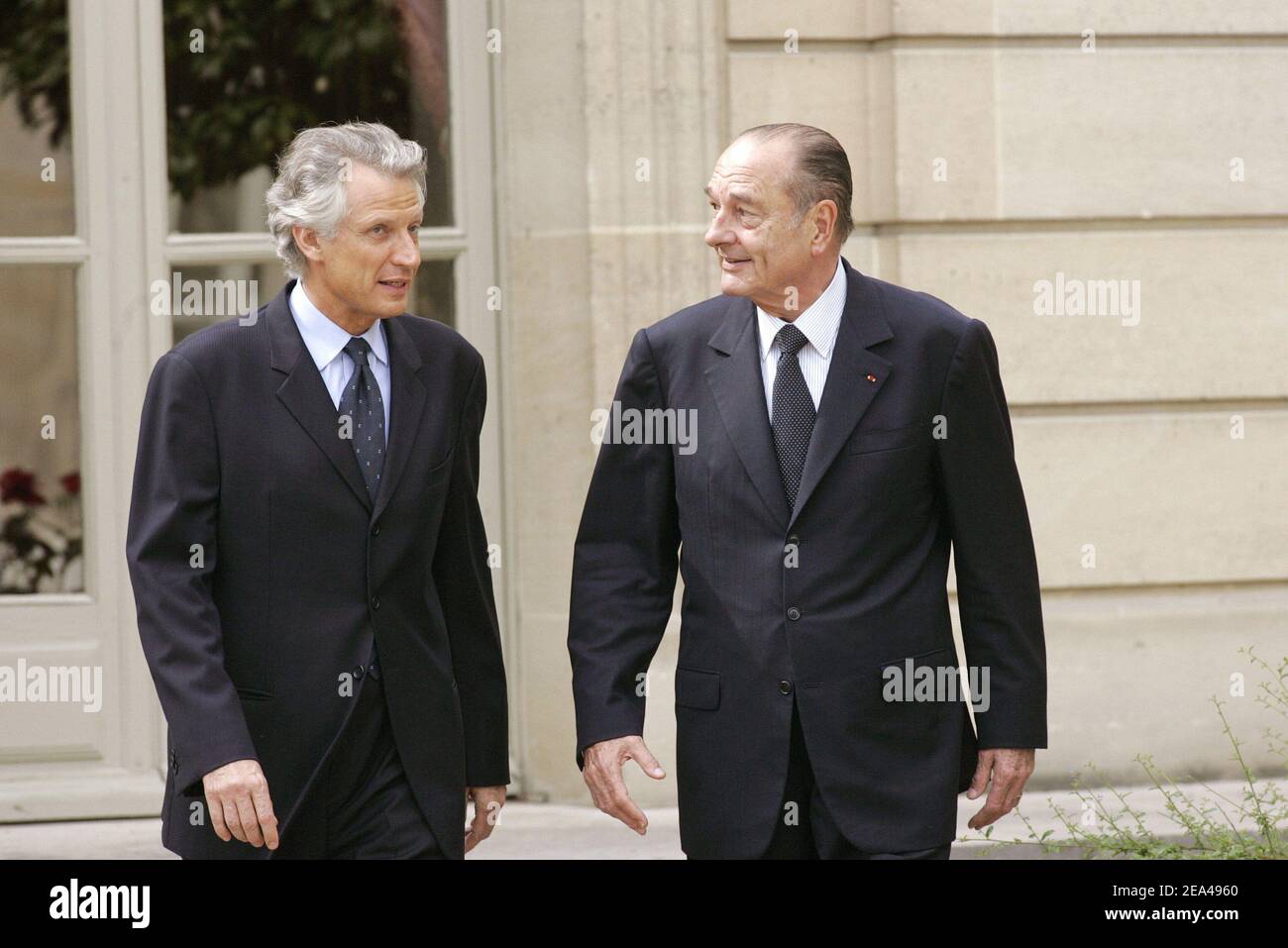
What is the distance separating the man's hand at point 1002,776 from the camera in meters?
3.86

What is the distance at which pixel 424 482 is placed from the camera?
3754 mm

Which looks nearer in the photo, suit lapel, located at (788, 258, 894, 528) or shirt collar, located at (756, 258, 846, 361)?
suit lapel, located at (788, 258, 894, 528)

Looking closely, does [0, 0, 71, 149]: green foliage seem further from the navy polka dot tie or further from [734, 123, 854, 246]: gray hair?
[734, 123, 854, 246]: gray hair

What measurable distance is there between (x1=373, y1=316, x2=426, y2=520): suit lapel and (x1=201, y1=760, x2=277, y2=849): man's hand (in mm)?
548

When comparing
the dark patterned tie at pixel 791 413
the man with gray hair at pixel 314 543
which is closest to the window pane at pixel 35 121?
the man with gray hair at pixel 314 543

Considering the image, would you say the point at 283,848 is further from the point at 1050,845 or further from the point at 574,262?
the point at 574,262

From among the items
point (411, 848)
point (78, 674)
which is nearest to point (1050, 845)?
point (411, 848)

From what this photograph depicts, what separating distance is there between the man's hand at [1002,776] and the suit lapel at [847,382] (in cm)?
66

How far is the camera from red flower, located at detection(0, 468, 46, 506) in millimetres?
6996

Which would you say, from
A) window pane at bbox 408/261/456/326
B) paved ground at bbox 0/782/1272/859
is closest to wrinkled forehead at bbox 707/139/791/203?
paved ground at bbox 0/782/1272/859

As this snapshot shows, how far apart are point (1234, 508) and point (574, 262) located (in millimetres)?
2639

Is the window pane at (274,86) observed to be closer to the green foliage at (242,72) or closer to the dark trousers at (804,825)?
the green foliage at (242,72)

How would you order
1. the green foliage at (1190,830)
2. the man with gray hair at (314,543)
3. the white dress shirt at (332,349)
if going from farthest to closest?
the green foliage at (1190,830)
the white dress shirt at (332,349)
the man with gray hair at (314,543)

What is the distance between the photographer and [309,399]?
12.1 ft
